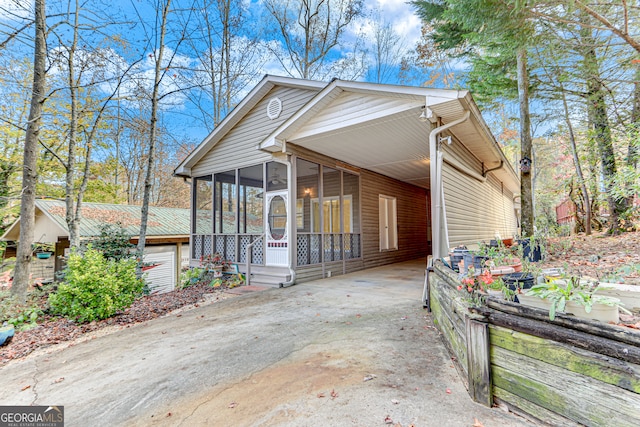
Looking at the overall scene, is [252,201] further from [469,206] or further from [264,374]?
[264,374]

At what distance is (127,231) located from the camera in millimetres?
9680

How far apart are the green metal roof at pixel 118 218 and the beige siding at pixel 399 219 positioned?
7.24 meters

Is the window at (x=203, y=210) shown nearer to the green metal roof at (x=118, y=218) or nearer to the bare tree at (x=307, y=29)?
the green metal roof at (x=118, y=218)

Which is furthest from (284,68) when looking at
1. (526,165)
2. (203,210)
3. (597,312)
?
(597,312)

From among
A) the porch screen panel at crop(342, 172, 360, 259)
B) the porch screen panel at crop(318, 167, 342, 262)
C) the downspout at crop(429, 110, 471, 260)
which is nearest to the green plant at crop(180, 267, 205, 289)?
the porch screen panel at crop(318, 167, 342, 262)

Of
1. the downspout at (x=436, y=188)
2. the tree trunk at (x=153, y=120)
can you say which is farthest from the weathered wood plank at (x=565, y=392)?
the tree trunk at (x=153, y=120)

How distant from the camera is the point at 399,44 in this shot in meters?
15.1

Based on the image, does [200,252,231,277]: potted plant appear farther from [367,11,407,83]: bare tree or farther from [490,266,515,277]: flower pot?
[367,11,407,83]: bare tree

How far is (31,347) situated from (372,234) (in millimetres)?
7504

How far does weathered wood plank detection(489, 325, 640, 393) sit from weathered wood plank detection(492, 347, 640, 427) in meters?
0.03

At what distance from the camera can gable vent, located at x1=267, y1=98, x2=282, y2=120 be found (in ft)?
23.5

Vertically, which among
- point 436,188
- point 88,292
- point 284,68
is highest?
point 284,68

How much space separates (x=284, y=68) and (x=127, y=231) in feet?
31.7

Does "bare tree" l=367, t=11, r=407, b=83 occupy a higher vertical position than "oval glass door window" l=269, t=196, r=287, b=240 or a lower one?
higher
